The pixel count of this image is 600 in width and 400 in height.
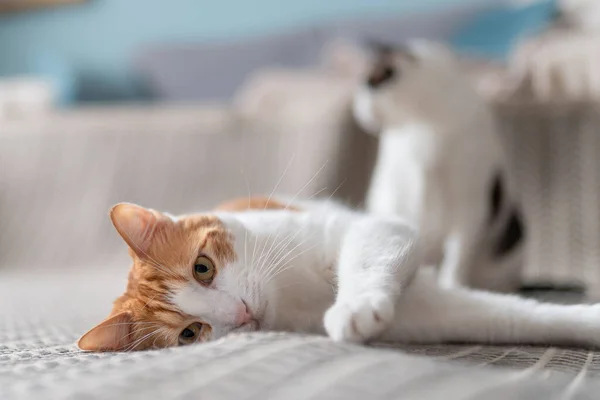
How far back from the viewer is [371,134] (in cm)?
201

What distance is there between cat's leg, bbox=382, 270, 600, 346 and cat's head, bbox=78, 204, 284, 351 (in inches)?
8.7

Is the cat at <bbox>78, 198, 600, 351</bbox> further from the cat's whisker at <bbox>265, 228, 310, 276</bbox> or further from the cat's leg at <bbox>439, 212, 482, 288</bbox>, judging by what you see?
the cat's leg at <bbox>439, 212, 482, 288</bbox>

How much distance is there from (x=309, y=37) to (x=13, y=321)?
7.05 feet

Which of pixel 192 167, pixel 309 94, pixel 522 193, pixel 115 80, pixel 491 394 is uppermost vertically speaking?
pixel 115 80

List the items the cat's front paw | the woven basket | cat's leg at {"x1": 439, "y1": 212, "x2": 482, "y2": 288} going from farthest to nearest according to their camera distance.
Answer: the woven basket
cat's leg at {"x1": 439, "y1": 212, "x2": 482, "y2": 288}
the cat's front paw

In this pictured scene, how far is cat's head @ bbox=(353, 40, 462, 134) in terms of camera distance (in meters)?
1.48

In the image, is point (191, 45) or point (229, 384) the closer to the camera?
point (229, 384)

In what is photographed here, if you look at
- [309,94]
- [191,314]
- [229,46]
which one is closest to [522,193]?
[309,94]

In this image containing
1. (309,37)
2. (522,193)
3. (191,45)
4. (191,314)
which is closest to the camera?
(191,314)

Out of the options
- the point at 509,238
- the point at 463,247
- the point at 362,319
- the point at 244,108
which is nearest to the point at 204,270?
the point at 362,319

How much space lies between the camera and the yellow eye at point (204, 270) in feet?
2.73

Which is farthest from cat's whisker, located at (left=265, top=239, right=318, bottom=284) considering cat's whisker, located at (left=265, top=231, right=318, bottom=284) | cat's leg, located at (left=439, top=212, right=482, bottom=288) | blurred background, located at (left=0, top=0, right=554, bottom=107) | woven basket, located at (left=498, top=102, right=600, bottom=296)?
blurred background, located at (left=0, top=0, right=554, bottom=107)

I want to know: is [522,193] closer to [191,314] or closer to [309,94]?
[309,94]

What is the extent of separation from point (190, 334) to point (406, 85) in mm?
907
